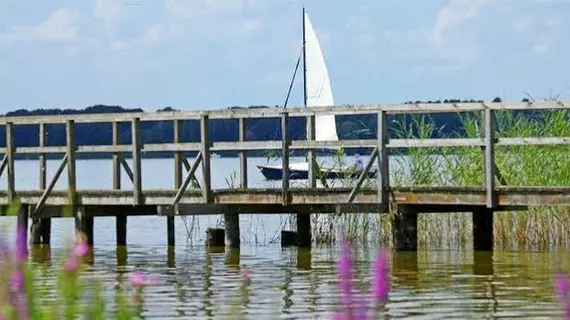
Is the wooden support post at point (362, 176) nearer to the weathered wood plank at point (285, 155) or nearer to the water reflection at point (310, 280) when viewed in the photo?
the water reflection at point (310, 280)

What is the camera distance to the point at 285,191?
2006cm

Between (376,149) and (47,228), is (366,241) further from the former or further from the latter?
(47,228)

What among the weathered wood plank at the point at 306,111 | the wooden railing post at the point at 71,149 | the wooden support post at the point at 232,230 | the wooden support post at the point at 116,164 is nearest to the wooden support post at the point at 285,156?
the weathered wood plank at the point at 306,111

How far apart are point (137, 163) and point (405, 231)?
4205mm

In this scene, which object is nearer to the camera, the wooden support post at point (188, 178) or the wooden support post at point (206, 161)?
the wooden support post at point (188, 178)

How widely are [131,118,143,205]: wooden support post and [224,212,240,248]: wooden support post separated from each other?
4.60 feet

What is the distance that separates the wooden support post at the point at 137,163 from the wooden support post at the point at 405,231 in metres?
3.91

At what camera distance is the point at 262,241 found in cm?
2514

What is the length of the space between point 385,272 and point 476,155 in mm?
17111

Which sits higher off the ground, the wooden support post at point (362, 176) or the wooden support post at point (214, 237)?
the wooden support post at point (362, 176)

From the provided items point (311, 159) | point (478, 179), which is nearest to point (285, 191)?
point (311, 159)

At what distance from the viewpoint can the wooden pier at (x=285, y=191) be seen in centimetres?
1831

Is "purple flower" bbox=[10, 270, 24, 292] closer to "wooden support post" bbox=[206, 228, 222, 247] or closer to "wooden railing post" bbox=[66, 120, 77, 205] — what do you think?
"wooden railing post" bbox=[66, 120, 77, 205]

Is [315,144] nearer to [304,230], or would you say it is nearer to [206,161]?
[206,161]
